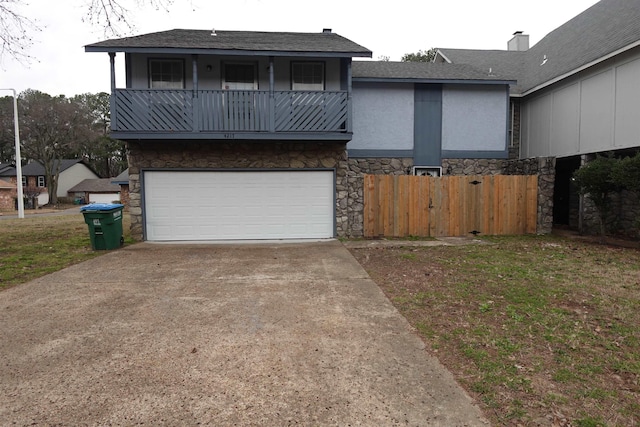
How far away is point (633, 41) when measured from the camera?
31.1 ft

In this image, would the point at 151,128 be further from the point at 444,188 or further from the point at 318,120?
the point at 444,188

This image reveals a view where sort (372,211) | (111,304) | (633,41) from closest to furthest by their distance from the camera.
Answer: (111,304) → (633,41) → (372,211)

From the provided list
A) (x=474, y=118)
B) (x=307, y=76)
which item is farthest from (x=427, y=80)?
(x=307, y=76)

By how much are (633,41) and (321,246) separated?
9210mm

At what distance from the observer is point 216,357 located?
348 centimetres

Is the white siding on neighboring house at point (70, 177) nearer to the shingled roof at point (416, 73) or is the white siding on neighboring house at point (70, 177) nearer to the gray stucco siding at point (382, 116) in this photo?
the shingled roof at point (416, 73)

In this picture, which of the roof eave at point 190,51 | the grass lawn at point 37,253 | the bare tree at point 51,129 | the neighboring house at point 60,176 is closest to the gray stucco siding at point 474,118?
the roof eave at point 190,51

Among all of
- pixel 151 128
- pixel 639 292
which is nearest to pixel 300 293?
pixel 639 292

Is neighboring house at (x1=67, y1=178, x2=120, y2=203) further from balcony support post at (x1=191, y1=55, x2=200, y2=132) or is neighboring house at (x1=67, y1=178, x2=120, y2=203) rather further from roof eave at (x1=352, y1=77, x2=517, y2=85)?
roof eave at (x1=352, y1=77, x2=517, y2=85)

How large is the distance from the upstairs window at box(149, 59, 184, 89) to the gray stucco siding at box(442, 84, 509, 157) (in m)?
8.05

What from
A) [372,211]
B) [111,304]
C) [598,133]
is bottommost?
[111,304]

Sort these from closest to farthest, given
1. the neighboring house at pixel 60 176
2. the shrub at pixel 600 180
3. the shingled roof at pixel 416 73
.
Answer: the shrub at pixel 600 180 < the shingled roof at pixel 416 73 < the neighboring house at pixel 60 176

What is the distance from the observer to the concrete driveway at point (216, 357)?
2.64 m

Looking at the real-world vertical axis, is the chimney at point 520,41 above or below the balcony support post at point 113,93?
above
